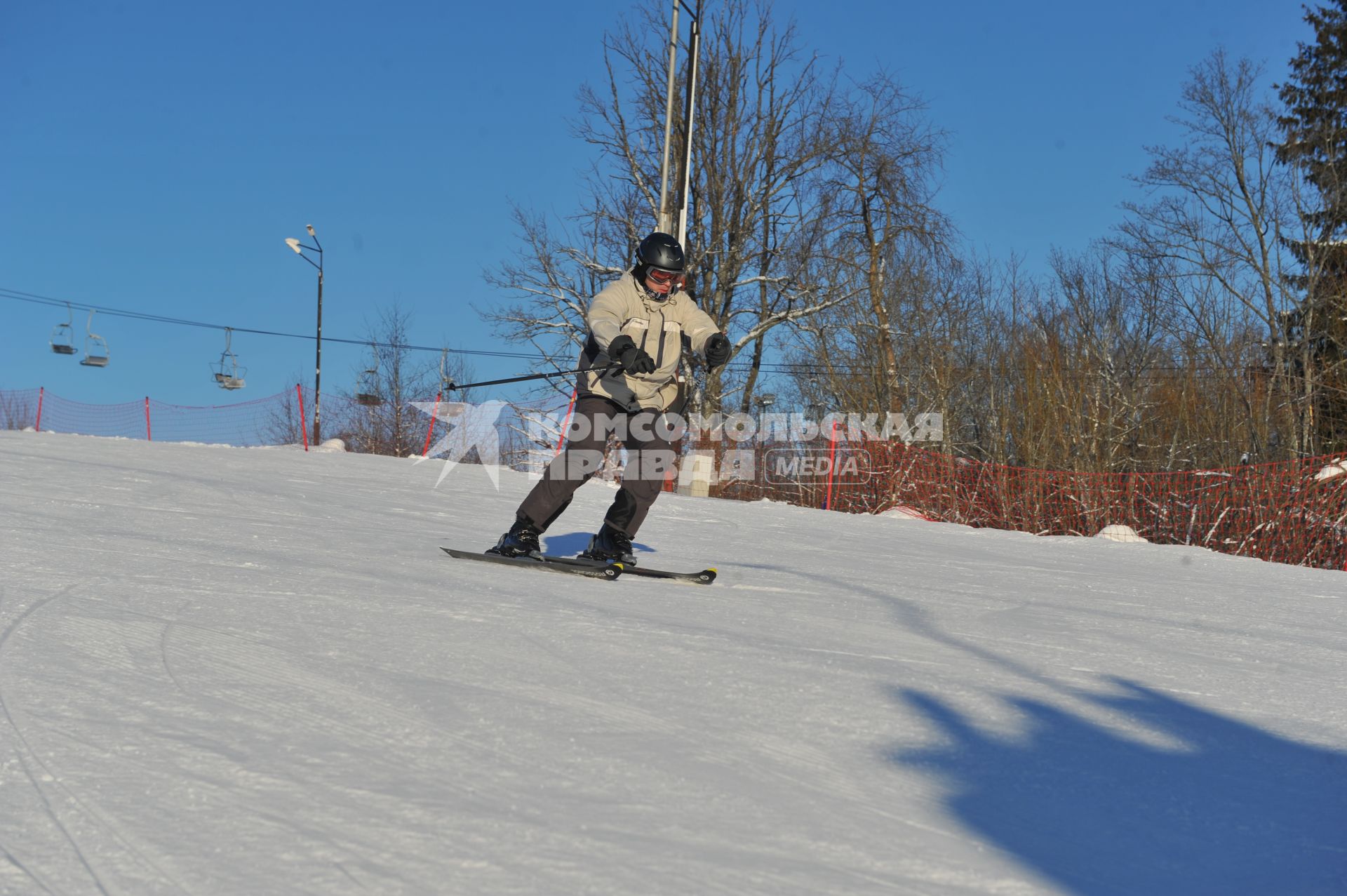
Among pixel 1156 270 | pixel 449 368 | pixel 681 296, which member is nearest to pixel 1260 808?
pixel 681 296

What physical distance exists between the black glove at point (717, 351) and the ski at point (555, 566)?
1038 millimetres

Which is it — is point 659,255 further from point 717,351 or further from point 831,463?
point 831,463

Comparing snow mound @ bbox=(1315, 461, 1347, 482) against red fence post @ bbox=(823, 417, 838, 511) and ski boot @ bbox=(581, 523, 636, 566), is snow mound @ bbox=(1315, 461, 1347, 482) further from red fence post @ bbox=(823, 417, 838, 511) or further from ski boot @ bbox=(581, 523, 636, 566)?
ski boot @ bbox=(581, 523, 636, 566)

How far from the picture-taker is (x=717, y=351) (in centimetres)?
501

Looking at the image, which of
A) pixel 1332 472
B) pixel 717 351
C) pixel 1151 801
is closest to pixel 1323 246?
pixel 1332 472

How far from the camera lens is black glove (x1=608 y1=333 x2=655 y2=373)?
471cm

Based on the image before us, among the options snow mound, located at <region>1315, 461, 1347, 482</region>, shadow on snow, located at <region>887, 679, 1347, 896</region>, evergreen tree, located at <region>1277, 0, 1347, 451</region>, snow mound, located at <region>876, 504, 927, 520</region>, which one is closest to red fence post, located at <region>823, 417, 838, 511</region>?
snow mound, located at <region>876, 504, 927, 520</region>

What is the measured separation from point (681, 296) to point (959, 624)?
2156 millimetres

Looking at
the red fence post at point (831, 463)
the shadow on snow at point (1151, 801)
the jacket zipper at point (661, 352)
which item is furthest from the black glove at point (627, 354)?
the red fence post at point (831, 463)

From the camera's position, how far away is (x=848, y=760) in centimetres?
206

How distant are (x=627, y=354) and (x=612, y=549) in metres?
1.02

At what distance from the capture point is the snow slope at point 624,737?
5.08 feet

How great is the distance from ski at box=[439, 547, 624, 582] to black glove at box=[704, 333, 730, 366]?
1.04 m

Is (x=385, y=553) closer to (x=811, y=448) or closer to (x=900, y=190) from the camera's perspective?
(x=811, y=448)
